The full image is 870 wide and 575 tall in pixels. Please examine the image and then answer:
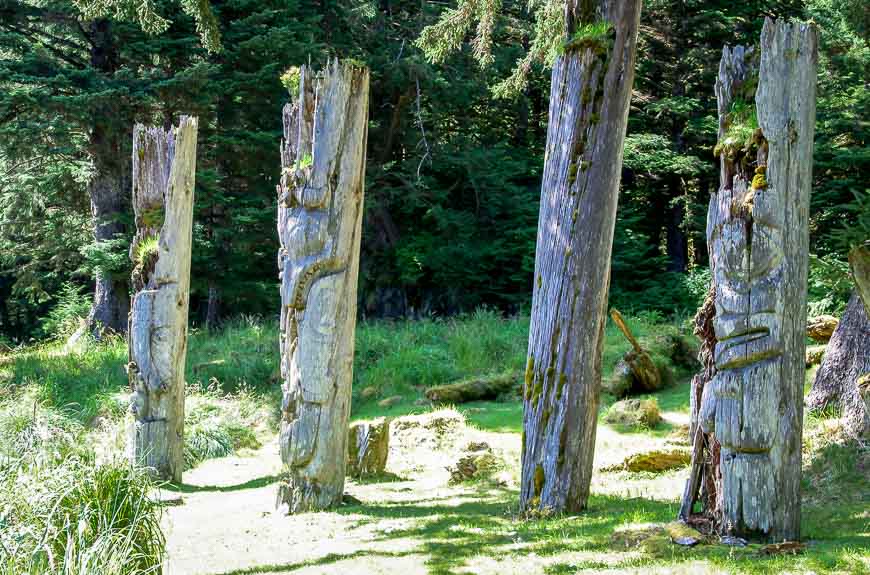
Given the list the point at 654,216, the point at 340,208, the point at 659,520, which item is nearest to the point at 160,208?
the point at 340,208

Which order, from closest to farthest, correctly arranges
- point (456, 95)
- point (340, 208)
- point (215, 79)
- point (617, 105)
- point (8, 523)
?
1. point (8, 523)
2. point (617, 105)
3. point (340, 208)
4. point (215, 79)
5. point (456, 95)

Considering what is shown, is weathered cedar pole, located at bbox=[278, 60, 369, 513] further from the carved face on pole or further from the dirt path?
the carved face on pole

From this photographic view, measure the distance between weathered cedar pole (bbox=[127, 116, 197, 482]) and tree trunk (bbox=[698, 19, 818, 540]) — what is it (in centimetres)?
616

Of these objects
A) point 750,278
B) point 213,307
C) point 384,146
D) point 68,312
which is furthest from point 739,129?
point 68,312

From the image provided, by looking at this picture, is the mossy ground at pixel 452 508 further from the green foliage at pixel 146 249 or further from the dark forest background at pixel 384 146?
the dark forest background at pixel 384 146

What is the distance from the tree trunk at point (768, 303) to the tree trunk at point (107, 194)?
14.8 metres

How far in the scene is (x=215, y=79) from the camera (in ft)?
62.2

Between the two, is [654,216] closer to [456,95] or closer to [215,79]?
[456,95]

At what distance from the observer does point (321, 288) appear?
23.4 feet

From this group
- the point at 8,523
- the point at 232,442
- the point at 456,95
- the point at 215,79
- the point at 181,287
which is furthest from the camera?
the point at 456,95

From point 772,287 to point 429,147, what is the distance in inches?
660

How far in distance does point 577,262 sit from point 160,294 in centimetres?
494

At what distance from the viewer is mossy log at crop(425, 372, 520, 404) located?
1244 centimetres

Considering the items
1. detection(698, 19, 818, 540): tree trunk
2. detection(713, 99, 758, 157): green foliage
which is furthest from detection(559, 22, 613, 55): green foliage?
detection(698, 19, 818, 540): tree trunk
